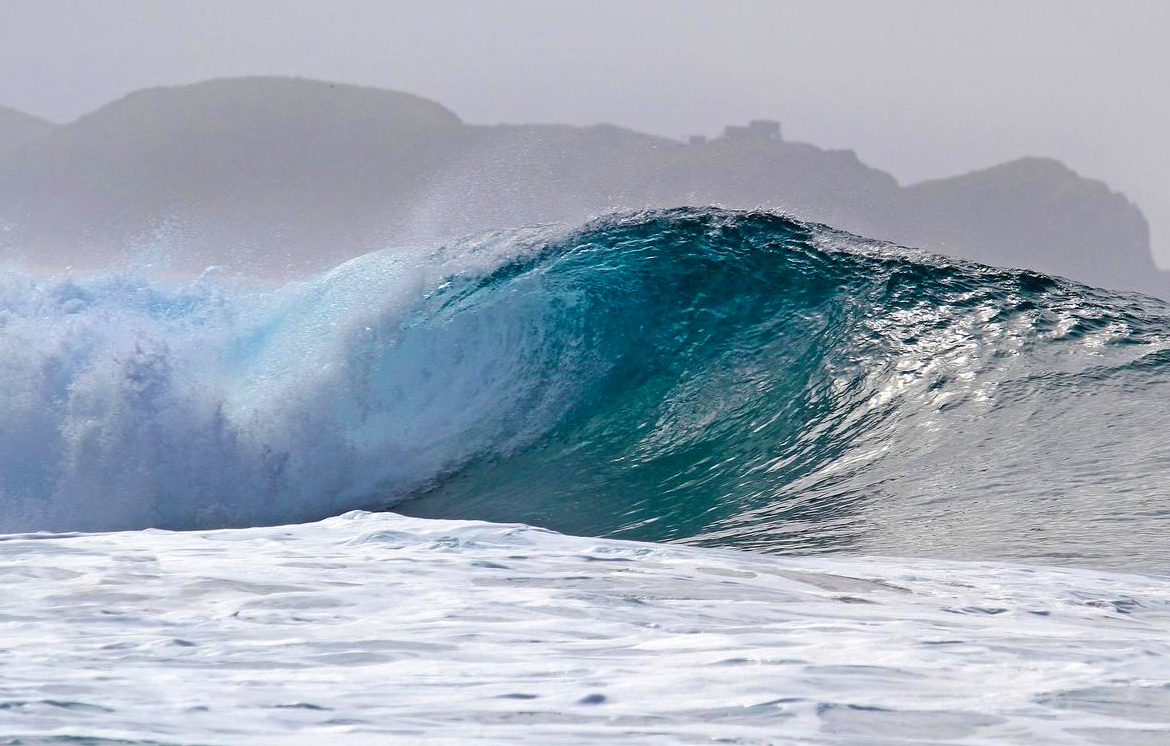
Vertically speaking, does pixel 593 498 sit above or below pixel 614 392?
below

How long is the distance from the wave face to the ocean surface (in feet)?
0.10

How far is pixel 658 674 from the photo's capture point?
3.15 m

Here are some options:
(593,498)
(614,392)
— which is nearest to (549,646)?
(593,498)

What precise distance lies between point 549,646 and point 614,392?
588cm

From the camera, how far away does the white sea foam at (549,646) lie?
2752 millimetres

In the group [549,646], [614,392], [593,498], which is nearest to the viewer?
[549,646]

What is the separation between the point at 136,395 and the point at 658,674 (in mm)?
6667

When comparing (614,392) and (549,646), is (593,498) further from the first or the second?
(549,646)

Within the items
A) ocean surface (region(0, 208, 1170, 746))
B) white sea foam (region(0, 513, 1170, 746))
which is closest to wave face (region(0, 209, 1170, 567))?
ocean surface (region(0, 208, 1170, 746))

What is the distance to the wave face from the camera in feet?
23.5

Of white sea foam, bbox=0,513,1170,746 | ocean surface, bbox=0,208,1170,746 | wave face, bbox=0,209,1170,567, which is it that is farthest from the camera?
wave face, bbox=0,209,1170,567

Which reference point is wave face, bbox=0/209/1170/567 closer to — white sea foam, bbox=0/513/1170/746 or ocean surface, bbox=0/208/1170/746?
ocean surface, bbox=0/208/1170/746

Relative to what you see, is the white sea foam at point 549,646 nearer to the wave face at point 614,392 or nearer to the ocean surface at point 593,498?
the ocean surface at point 593,498

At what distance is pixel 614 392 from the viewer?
A: 30.6ft
